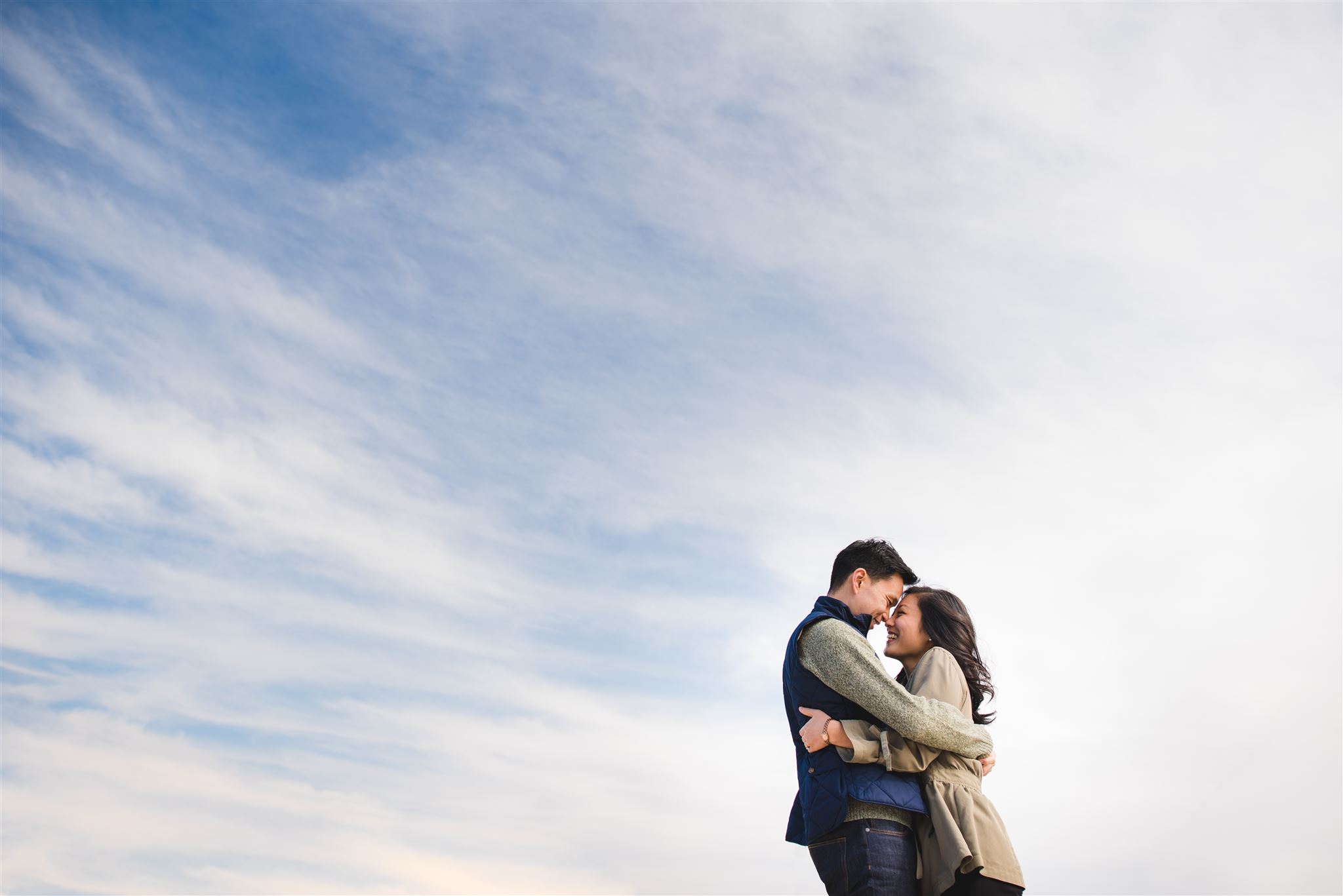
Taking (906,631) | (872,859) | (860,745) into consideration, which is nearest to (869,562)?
(906,631)

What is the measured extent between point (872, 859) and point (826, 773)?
514mm

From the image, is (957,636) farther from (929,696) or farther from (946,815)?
(946,815)

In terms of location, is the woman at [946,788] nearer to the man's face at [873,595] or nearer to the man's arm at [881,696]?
the man's arm at [881,696]

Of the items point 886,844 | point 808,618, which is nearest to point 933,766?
point 886,844

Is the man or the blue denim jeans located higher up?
the man

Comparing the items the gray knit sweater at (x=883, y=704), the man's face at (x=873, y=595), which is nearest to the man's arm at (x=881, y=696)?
the gray knit sweater at (x=883, y=704)

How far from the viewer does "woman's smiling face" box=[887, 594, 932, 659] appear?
670cm

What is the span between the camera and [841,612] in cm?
631

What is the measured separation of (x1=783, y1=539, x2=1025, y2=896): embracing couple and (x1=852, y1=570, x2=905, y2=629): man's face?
0.60 ft

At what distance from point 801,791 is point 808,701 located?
0.50m

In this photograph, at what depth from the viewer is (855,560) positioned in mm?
6617

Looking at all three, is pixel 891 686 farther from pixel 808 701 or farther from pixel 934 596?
pixel 934 596

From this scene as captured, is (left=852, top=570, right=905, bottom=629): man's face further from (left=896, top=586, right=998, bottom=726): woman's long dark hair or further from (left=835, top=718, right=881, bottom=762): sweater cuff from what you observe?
(left=835, top=718, right=881, bottom=762): sweater cuff

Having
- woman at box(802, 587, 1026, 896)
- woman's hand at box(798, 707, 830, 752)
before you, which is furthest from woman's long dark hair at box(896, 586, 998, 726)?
woman's hand at box(798, 707, 830, 752)
